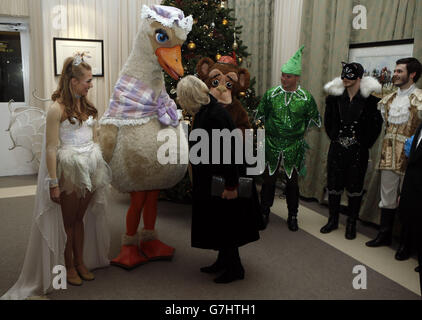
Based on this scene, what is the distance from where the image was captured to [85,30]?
205 inches

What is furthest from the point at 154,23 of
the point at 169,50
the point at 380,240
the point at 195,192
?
the point at 380,240

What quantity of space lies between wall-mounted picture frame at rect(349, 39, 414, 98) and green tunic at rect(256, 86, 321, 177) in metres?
0.74

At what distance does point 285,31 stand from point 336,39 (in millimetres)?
1003

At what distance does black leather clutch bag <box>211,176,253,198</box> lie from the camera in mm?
2199

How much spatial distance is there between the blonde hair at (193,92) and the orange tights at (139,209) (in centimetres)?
76

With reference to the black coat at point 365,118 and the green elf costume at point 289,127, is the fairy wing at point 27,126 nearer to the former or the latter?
the green elf costume at point 289,127

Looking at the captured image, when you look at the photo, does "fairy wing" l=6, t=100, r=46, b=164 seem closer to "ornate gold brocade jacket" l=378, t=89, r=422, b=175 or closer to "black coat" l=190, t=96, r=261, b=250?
"black coat" l=190, t=96, r=261, b=250

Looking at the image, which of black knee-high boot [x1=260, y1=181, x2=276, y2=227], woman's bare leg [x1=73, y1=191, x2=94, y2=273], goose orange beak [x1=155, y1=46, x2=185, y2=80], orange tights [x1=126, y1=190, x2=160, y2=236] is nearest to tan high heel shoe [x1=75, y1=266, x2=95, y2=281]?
woman's bare leg [x1=73, y1=191, x2=94, y2=273]

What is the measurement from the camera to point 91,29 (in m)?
5.24

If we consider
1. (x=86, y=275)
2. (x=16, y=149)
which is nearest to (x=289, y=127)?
(x=86, y=275)

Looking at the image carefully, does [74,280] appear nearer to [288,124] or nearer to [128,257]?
[128,257]

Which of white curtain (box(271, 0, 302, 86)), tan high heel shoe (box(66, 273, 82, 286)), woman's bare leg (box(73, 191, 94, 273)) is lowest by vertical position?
tan high heel shoe (box(66, 273, 82, 286))

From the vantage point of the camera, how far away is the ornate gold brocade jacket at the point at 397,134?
2795 millimetres
